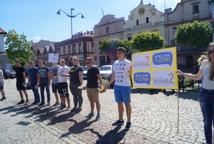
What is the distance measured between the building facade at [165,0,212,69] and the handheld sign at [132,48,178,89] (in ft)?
118

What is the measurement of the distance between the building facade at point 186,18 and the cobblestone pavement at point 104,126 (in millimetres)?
33664

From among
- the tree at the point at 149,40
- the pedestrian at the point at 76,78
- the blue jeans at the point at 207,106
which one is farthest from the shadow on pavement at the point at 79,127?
the tree at the point at 149,40

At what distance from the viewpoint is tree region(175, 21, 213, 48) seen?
39750mm

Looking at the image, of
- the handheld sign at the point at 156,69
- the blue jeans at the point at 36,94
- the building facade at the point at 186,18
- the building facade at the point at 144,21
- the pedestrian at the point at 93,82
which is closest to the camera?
the handheld sign at the point at 156,69

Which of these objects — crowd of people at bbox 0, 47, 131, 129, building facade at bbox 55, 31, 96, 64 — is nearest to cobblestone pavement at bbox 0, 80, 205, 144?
crowd of people at bbox 0, 47, 131, 129

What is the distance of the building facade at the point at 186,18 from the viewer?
44.5m

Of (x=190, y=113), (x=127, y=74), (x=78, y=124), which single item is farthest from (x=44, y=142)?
(x=190, y=113)

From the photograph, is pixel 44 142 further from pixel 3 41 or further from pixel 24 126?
pixel 3 41

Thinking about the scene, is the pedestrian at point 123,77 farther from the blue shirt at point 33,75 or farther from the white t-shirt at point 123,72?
the blue shirt at point 33,75

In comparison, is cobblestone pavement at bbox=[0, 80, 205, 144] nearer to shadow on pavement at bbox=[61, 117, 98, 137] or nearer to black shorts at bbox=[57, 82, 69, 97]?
shadow on pavement at bbox=[61, 117, 98, 137]

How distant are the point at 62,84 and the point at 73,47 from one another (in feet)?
212

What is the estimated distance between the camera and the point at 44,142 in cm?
750

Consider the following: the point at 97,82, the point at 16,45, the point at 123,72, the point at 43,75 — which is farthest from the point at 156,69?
the point at 16,45

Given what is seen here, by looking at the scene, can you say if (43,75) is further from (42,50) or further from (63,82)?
(42,50)
